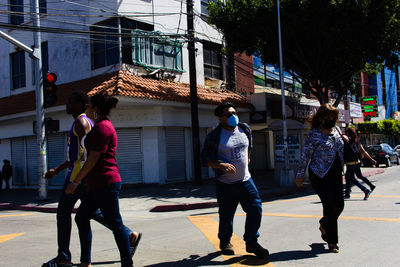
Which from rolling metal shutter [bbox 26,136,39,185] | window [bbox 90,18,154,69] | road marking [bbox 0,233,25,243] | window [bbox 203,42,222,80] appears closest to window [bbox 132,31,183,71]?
window [bbox 90,18,154,69]

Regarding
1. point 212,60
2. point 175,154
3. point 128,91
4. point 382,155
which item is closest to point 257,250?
point 128,91

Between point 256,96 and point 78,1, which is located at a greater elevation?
point 78,1

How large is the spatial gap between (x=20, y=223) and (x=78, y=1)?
429 inches

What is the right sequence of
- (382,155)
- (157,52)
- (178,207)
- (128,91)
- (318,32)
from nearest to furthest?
(178,207), (128,91), (318,32), (157,52), (382,155)

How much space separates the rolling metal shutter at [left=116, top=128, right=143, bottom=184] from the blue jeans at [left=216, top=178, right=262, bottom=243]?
36.3 ft

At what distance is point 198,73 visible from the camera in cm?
1825

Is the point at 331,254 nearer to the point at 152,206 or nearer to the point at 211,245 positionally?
the point at 211,245

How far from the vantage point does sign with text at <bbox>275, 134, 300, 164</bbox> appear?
14438 mm

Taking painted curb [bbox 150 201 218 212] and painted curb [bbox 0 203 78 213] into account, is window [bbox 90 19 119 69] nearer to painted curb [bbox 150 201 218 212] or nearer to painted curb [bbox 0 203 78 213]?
painted curb [bbox 0 203 78 213]

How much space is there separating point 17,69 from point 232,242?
58.9 ft

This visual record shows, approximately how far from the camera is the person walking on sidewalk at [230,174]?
443 cm

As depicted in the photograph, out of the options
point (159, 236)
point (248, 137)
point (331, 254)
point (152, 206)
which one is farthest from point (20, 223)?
point (331, 254)

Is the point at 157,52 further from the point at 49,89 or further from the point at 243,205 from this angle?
the point at 243,205

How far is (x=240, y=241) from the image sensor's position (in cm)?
534
